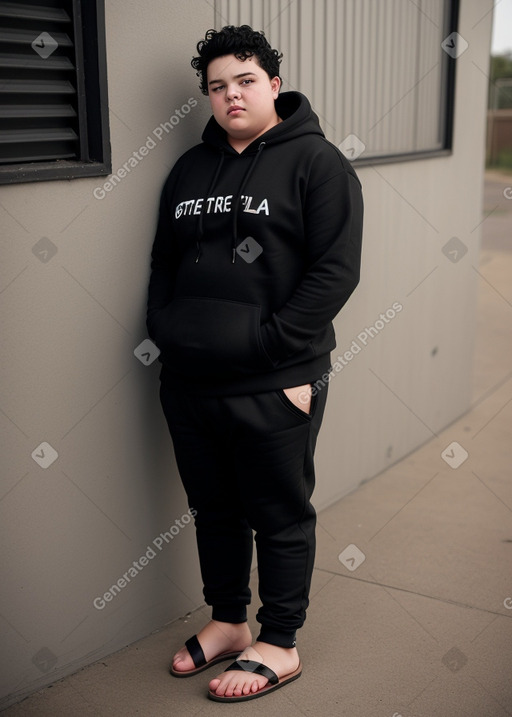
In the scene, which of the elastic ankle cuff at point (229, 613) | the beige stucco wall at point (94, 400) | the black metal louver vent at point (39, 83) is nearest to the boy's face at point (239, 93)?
the beige stucco wall at point (94, 400)

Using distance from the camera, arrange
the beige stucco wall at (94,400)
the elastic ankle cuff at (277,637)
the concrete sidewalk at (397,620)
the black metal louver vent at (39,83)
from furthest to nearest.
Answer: the elastic ankle cuff at (277,637), the concrete sidewalk at (397,620), the beige stucco wall at (94,400), the black metal louver vent at (39,83)

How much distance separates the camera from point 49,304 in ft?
7.93

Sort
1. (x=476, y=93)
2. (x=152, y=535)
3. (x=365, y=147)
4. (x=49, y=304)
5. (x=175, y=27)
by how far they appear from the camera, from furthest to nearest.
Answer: (x=476, y=93)
(x=365, y=147)
(x=152, y=535)
(x=175, y=27)
(x=49, y=304)

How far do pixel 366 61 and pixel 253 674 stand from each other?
99.0 inches

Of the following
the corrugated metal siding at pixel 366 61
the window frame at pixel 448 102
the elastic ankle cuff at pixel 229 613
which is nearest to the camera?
the elastic ankle cuff at pixel 229 613

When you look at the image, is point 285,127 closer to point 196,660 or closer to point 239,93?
point 239,93

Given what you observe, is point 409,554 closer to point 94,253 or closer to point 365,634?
point 365,634

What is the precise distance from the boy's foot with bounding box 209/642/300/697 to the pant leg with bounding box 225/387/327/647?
1.1 inches

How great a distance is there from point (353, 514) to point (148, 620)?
3.99 ft

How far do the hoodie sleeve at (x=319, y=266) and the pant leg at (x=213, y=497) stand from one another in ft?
0.92

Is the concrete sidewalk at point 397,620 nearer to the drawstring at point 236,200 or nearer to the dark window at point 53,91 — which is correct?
the drawstring at point 236,200

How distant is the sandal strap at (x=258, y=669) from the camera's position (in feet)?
8.48

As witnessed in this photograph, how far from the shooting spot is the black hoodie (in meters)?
2.39

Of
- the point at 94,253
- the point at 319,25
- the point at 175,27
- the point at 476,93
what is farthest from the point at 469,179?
the point at 94,253
